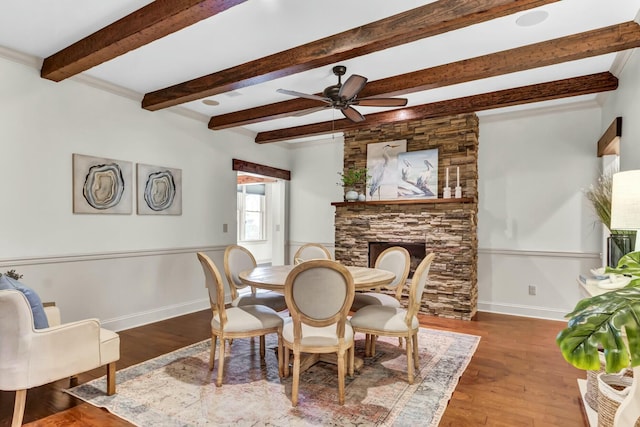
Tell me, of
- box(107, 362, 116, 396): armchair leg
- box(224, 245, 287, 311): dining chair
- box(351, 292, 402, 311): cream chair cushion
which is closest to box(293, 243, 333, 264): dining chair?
box(224, 245, 287, 311): dining chair

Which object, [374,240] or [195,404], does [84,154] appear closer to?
[195,404]

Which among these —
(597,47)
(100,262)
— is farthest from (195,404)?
(597,47)

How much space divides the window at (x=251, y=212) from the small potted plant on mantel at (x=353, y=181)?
Result: 3595mm

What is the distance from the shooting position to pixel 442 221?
461 cm

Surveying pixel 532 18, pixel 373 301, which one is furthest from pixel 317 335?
pixel 532 18

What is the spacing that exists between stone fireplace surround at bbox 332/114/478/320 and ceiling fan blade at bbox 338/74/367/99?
7.13 feet

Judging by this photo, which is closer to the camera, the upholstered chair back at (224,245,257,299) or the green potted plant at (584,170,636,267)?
the green potted plant at (584,170,636,267)

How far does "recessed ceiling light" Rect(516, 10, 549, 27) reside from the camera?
245 centimetres

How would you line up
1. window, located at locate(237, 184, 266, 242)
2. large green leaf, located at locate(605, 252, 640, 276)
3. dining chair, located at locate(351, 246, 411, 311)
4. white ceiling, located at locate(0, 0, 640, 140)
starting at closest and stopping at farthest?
1. large green leaf, located at locate(605, 252, 640, 276)
2. white ceiling, located at locate(0, 0, 640, 140)
3. dining chair, located at locate(351, 246, 411, 311)
4. window, located at locate(237, 184, 266, 242)

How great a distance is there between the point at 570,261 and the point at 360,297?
276 centimetres

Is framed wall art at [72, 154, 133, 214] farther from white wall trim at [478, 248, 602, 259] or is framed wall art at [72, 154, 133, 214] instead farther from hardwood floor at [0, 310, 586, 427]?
white wall trim at [478, 248, 602, 259]

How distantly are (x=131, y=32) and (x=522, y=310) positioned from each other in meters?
5.04

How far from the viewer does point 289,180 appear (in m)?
6.56

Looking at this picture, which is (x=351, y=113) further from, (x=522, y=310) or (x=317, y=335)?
(x=522, y=310)
